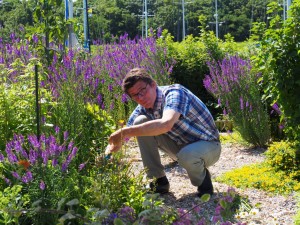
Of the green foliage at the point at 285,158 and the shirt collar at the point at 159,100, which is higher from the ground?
the shirt collar at the point at 159,100

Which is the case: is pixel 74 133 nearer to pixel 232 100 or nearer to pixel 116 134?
pixel 116 134

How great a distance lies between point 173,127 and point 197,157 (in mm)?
321

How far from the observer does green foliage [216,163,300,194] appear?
Answer: 4.65 m

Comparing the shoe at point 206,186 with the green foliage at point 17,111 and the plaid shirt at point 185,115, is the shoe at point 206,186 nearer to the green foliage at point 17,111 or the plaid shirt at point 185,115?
the plaid shirt at point 185,115

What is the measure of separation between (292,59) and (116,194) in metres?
2.56

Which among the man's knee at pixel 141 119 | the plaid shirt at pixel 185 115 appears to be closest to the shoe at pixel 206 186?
the plaid shirt at pixel 185 115

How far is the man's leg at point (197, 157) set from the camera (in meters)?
4.29

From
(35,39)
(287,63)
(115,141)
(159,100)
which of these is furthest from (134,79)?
(35,39)

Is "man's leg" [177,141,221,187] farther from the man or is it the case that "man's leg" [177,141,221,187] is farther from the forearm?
the forearm

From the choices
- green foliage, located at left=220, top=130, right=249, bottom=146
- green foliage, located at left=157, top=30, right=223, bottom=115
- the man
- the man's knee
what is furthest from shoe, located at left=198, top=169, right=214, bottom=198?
green foliage, located at left=157, top=30, right=223, bottom=115

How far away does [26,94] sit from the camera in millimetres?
4219

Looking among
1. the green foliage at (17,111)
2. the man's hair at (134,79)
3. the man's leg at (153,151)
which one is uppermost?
the man's hair at (134,79)

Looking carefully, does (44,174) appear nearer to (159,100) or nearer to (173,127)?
(159,100)

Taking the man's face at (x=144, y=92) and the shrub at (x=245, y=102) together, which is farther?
the shrub at (x=245, y=102)
